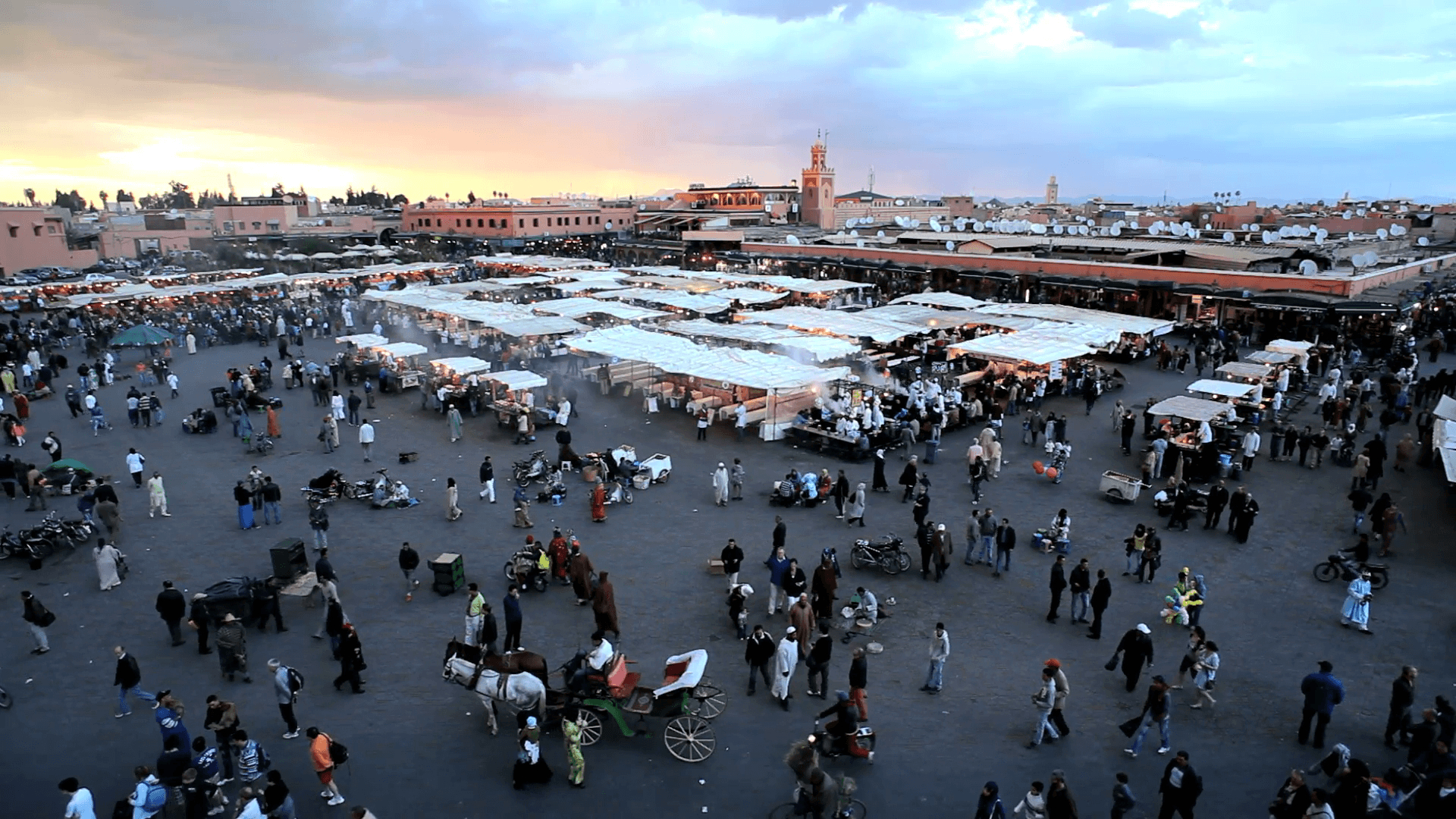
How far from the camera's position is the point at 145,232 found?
69062 millimetres

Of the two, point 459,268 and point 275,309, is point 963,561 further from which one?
point 459,268

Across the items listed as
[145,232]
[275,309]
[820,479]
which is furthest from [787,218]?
[820,479]

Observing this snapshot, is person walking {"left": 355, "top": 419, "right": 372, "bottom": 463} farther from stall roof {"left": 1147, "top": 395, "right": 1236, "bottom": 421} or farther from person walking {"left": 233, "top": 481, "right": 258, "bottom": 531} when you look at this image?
stall roof {"left": 1147, "top": 395, "right": 1236, "bottom": 421}

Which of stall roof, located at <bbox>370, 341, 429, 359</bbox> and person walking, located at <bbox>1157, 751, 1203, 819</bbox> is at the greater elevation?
stall roof, located at <bbox>370, 341, 429, 359</bbox>

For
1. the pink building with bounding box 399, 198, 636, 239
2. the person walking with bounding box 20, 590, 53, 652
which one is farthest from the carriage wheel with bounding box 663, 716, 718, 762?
the pink building with bounding box 399, 198, 636, 239

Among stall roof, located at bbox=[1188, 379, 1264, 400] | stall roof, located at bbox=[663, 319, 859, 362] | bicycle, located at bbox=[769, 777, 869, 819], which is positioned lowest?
bicycle, located at bbox=[769, 777, 869, 819]

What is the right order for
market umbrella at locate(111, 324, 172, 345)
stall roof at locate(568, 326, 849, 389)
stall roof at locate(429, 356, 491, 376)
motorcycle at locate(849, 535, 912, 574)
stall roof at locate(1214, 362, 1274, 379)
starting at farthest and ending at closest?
market umbrella at locate(111, 324, 172, 345) → stall roof at locate(429, 356, 491, 376) → stall roof at locate(1214, 362, 1274, 379) → stall roof at locate(568, 326, 849, 389) → motorcycle at locate(849, 535, 912, 574)

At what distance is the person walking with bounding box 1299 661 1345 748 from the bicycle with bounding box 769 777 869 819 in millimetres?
4453

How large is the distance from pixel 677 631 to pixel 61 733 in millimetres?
6378

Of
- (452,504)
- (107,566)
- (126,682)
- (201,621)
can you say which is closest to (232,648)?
(126,682)

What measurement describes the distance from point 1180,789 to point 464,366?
61.5 ft

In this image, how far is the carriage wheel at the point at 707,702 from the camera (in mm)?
7660

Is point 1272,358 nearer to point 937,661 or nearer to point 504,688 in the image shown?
point 937,661

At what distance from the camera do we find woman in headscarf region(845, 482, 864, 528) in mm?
12531
